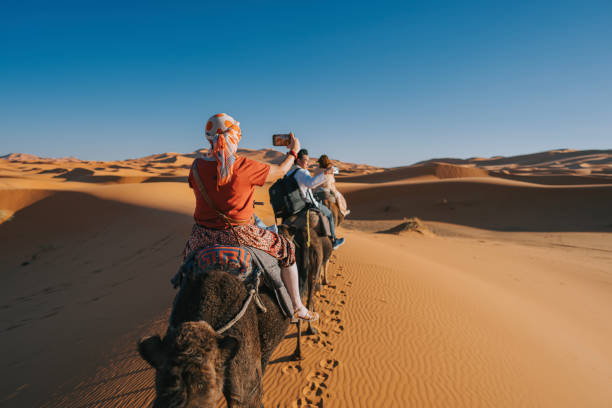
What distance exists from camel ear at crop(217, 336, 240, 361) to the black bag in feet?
8.10

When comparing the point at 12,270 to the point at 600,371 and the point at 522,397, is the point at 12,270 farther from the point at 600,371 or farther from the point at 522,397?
the point at 600,371

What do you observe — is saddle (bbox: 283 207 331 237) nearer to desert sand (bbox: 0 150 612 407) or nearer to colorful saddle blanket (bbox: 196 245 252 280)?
desert sand (bbox: 0 150 612 407)

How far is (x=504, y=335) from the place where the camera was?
495 centimetres

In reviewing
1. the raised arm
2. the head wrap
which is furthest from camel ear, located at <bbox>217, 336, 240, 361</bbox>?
the raised arm

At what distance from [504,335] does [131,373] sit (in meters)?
6.00

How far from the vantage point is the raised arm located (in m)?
2.47

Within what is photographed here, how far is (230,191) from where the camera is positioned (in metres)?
2.21

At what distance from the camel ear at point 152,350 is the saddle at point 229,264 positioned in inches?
20.7

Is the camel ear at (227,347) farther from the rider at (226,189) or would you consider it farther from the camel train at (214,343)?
the rider at (226,189)

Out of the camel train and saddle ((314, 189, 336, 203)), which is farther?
saddle ((314, 189, 336, 203))

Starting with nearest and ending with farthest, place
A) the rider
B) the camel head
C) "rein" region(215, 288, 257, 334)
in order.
Answer: the camel head → "rein" region(215, 288, 257, 334) → the rider

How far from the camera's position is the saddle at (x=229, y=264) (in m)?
2.07

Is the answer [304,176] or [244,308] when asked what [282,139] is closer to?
[304,176]

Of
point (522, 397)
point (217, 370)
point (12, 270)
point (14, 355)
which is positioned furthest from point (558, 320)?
point (12, 270)
